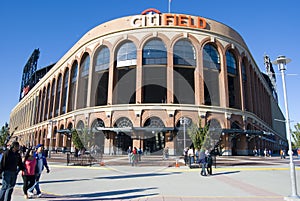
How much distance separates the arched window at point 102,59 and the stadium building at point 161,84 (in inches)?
7.1

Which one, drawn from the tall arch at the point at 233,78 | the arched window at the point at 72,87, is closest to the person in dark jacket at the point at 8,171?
the tall arch at the point at 233,78

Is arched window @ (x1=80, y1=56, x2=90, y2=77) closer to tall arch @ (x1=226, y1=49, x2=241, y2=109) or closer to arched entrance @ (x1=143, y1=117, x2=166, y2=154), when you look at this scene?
arched entrance @ (x1=143, y1=117, x2=166, y2=154)

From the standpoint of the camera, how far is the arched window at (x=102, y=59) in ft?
117

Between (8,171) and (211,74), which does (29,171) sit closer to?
(8,171)

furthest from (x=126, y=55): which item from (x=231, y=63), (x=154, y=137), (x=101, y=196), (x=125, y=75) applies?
(x=101, y=196)

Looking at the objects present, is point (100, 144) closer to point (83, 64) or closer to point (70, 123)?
point (70, 123)

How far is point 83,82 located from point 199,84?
20461mm

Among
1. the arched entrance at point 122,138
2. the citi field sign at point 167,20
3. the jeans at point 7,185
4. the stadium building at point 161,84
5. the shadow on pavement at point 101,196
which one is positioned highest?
the citi field sign at point 167,20

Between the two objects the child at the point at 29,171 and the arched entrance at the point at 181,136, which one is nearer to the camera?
the child at the point at 29,171

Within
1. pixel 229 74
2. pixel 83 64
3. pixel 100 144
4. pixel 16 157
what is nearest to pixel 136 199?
pixel 16 157

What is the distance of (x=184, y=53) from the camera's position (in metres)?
33.5

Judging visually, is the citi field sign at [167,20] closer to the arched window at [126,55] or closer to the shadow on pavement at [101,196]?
the arched window at [126,55]

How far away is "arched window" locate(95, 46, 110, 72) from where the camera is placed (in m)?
35.6

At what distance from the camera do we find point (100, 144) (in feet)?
108
